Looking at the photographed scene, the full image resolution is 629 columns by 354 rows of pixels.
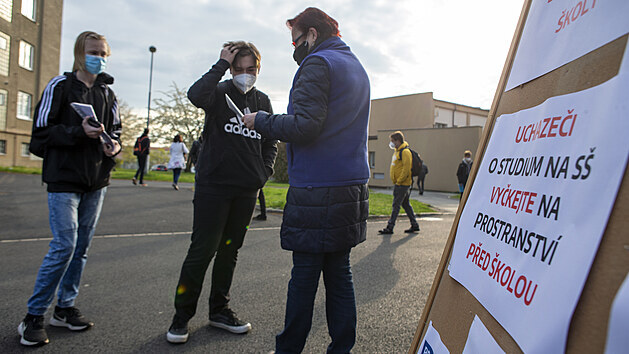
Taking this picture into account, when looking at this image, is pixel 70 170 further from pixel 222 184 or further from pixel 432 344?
pixel 432 344

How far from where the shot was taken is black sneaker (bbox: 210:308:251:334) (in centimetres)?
280

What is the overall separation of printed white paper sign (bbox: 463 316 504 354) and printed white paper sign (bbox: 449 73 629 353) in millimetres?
67

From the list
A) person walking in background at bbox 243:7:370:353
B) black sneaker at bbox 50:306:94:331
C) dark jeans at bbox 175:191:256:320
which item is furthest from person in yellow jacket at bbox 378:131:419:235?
black sneaker at bbox 50:306:94:331

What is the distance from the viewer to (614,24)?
0.94 metres

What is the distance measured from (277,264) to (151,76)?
33708 mm

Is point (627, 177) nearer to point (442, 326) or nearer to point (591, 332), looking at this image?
point (591, 332)

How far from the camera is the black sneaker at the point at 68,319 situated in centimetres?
276

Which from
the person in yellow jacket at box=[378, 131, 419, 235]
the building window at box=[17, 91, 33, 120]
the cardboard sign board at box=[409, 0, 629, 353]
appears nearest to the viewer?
the cardboard sign board at box=[409, 0, 629, 353]

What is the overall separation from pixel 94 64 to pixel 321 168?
1.98 meters

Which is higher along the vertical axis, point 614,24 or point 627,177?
point 614,24

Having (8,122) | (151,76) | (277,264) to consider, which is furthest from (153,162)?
(277,264)

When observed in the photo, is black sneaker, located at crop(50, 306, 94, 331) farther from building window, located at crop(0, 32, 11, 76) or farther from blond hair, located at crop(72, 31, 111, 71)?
building window, located at crop(0, 32, 11, 76)

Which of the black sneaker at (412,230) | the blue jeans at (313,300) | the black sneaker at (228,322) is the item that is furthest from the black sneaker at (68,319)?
the black sneaker at (412,230)

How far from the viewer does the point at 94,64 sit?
278 centimetres
